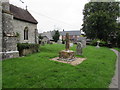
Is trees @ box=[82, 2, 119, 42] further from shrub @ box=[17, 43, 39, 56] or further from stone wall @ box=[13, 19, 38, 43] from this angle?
shrub @ box=[17, 43, 39, 56]

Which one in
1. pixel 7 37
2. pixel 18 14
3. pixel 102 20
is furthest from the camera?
pixel 102 20

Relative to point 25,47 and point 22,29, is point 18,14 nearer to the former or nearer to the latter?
point 22,29

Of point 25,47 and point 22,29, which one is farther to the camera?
point 22,29

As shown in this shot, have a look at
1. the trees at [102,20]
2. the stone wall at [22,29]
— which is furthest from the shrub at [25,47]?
the trees at [102,20]

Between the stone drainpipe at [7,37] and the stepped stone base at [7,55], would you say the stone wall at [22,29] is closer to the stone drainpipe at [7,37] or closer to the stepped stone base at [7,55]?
the stone drainpipe at [7,37]

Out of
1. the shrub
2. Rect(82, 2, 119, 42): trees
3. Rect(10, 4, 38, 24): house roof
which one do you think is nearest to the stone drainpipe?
the shrub

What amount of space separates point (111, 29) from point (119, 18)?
25.0 ft

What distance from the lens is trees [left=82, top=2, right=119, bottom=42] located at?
79.2ft

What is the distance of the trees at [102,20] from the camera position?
79.2 ft

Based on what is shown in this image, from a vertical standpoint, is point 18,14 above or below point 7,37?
above

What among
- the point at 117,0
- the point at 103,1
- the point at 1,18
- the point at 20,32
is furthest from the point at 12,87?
the point at 117,0

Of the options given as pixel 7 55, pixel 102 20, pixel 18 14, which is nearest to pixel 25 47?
pixel 7 55

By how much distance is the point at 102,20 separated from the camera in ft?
80.1

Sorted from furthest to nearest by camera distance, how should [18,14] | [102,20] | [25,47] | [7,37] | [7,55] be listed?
[102,20], [18,14], [25,47], [7,37], [7,55]
